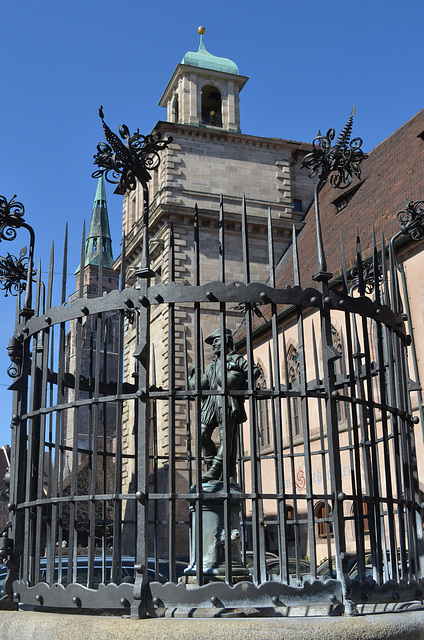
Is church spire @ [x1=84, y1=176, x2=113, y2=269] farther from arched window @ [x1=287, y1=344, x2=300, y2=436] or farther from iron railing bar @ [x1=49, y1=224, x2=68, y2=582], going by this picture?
iron railing bar @ [x1=49, y1=224, x2=68, y2=582]

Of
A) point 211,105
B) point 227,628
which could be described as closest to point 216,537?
point 227,628

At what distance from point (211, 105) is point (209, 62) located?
7.32ft

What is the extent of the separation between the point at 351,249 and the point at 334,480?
1793 cm

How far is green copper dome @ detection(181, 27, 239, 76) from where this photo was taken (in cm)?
3647

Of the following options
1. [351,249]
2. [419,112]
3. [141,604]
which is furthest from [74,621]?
[419,112]

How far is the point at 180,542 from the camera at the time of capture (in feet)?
76.9

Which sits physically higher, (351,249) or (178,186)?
(178,186)

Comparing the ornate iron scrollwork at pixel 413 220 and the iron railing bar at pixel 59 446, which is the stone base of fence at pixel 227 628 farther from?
the ornate iron scrollwork at pixel 413 220

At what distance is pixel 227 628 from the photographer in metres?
4.24

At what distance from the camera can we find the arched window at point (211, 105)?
1437 inches

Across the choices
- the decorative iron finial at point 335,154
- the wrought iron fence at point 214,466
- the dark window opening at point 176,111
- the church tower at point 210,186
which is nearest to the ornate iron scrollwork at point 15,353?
the wrought iron fence at point 214,466

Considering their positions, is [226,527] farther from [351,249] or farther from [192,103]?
[192,103]

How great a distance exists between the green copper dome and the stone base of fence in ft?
114

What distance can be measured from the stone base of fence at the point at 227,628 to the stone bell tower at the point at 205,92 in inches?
1265
